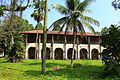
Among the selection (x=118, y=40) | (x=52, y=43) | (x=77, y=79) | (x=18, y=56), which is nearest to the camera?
(x=77, y=79)

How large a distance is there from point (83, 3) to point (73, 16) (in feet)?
6.47

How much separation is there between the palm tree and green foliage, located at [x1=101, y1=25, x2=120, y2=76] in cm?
675

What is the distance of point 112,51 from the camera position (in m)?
17.1

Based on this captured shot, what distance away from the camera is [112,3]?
→ 756 inches

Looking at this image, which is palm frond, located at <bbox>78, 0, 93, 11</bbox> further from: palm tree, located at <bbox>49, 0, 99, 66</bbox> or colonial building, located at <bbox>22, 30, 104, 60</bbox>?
colonial building, located at <bbox>22, 30, 104, 60</bbox>

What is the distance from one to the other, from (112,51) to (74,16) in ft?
31.0

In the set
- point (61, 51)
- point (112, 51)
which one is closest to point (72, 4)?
point (112, 51)

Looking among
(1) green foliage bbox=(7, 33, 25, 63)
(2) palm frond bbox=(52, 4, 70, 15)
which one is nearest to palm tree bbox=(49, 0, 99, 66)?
(2) palm frond bbox=(52, 4, 70, 15)

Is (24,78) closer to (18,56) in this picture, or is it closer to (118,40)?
(118,40)

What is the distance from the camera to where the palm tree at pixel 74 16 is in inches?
963

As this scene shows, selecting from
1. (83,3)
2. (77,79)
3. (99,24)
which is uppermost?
(83,3)

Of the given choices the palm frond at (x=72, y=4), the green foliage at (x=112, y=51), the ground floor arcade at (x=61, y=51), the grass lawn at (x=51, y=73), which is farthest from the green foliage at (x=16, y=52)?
the green foliage at (x=112, y=51)

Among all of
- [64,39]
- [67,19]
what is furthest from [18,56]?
[64,39]

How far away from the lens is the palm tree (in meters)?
24.5
